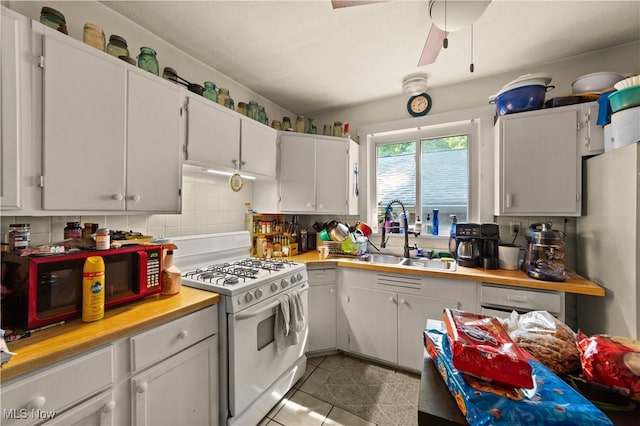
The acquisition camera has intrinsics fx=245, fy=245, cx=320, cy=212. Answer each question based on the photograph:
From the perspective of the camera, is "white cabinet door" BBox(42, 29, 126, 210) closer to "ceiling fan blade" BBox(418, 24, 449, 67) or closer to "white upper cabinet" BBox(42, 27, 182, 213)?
"white upper cabinet" BBox(42, 27, 182, 213)

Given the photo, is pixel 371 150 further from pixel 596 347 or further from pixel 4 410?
pixel 4 410

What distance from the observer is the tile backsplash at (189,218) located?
1.30 metres

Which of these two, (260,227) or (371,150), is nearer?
(260,227)

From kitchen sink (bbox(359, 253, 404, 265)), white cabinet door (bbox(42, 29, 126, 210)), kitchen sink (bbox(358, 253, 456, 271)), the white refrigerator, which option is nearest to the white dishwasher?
the white refrigerator

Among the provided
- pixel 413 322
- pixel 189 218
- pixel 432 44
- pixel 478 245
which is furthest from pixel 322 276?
pixel 432 44

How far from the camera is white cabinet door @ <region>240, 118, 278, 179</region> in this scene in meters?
2.09

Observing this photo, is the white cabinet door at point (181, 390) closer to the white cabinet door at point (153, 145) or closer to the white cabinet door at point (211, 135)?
the white cabinet door at point (153, 145)

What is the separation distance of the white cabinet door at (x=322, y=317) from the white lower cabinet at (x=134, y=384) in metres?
1.02

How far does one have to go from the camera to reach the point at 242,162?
2051 mm

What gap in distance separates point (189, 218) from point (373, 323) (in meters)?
1.81

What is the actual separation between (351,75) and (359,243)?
1.64 meters

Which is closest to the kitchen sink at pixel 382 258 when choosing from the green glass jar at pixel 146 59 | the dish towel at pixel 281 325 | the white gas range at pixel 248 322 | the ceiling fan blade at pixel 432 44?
the white gas range at pixel 248 322

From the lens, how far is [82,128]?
1178 millimetres

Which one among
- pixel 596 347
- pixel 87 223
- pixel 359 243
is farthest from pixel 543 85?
pixel 87 223
